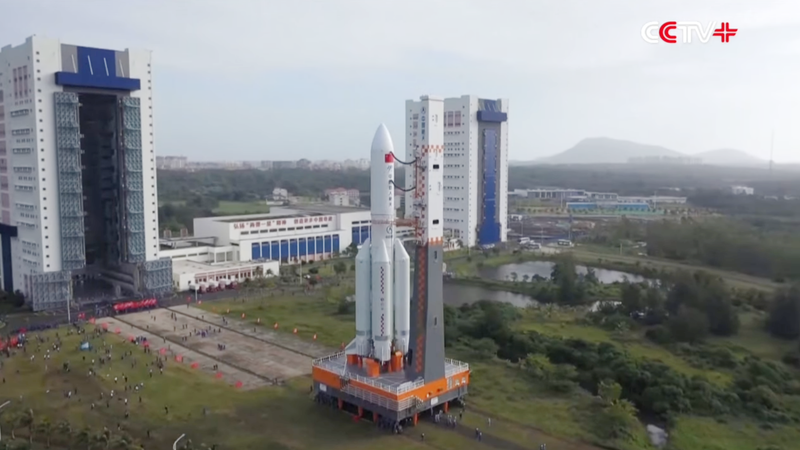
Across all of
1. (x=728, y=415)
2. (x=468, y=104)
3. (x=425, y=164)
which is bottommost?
(x=728, y=415)

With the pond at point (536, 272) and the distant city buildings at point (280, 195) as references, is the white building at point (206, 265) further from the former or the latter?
the distant city buildings at point (280, 195)

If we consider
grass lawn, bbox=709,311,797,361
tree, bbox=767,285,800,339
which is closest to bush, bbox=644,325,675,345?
grass lawn, bbox=709,311,797,361

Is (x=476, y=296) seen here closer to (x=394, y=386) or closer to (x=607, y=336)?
(x=607, y=336)

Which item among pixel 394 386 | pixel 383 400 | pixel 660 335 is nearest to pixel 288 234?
pixel 660 335

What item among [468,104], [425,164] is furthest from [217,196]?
[425,164]

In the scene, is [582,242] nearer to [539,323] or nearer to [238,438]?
[539,323]

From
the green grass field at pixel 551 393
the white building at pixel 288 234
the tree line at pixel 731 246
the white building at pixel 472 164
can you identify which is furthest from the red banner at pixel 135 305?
the tree line at pixel 731 246
